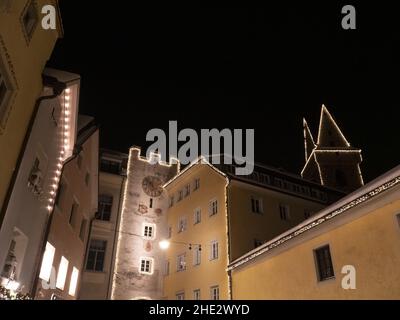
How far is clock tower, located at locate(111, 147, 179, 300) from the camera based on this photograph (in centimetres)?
2822

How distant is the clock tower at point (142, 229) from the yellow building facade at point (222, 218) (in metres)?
1.28

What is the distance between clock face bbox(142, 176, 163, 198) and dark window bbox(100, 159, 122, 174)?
295 cm

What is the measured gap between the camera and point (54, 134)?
13.9 meters

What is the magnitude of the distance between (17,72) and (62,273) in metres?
11.2

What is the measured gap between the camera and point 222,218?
83.0 feet

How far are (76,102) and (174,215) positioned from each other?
19674mm

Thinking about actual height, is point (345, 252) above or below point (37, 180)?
below

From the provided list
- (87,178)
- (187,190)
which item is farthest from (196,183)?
(87,178)

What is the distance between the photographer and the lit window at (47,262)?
13.6 meters

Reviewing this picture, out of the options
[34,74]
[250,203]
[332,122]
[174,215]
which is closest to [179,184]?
[174,215]

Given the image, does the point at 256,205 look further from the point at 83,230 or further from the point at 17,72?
the point at 17,72

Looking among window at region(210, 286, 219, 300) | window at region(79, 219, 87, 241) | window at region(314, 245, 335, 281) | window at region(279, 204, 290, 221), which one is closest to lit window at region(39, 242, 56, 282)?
window at region(79, 219, 87, 241)

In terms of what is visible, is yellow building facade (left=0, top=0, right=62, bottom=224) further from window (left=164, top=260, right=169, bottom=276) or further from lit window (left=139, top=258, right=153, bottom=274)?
window (left=164, top=260, right=169, bottom=276)
